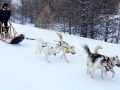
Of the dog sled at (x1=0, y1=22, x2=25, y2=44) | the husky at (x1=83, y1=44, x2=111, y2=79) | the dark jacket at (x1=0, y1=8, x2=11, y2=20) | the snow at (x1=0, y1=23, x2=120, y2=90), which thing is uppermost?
the dark jacket at (x1=0, y1=8, x2=11, y2=20)

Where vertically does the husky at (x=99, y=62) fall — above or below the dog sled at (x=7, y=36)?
below

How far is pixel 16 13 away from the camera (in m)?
45.7

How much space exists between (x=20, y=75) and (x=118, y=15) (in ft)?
60.1

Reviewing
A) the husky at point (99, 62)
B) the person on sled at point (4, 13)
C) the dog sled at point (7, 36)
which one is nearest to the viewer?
the husky at point (99, 62)

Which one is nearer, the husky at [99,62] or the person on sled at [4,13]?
the husky at [99,62]

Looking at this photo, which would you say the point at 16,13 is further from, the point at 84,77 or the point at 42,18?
the point at 84,77

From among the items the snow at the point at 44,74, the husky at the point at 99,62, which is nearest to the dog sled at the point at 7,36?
the snow at the point at 44,74

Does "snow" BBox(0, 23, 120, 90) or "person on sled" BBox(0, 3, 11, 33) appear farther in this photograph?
"person on sled" BBox(0, 3, 11, 33)

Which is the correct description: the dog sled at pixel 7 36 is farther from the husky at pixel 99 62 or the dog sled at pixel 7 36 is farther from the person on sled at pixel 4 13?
the husky at pixel 99 62

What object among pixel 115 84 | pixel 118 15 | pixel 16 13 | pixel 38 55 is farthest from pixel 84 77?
pixel 16 13

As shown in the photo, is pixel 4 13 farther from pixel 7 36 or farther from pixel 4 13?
pixel 7 36

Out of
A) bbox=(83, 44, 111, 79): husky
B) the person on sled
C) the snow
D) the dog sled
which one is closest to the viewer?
the snow

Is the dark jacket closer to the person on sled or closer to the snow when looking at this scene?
the person on sled

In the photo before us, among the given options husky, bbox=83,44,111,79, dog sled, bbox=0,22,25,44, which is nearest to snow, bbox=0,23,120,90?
husky, bbox=83,44,111,79
